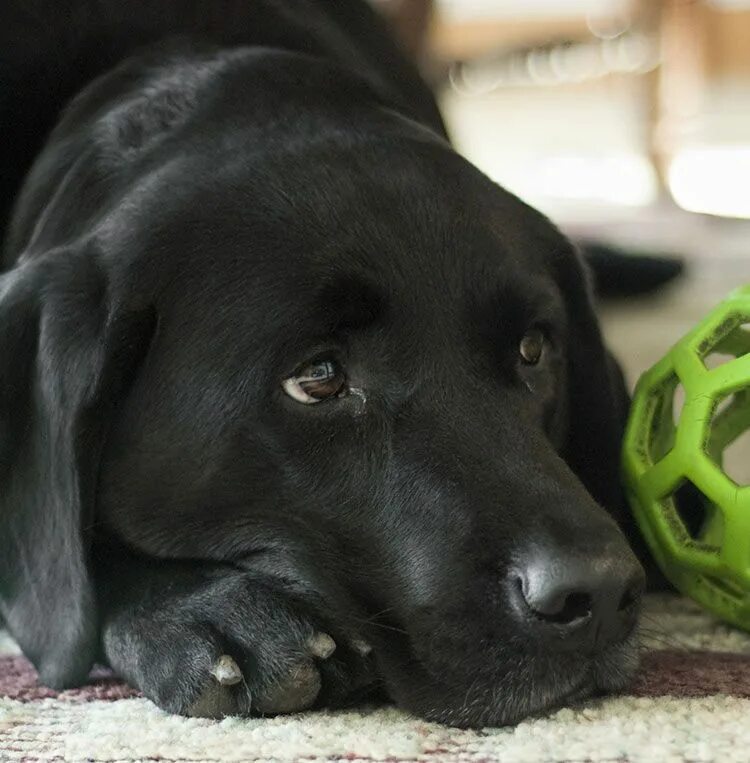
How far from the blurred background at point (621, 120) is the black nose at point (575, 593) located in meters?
1.24

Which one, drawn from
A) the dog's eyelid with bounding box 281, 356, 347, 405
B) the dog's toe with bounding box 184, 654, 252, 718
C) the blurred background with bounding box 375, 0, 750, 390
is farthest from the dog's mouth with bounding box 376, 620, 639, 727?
the blurred background with bounding box 375, 0, 750, 390

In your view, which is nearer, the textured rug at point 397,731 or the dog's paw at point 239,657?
the textured rug at point 397,731

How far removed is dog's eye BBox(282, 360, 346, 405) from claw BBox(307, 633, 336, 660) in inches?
9.9

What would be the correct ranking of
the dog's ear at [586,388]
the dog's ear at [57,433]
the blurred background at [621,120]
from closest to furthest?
1. the dog's ear at [57,433]
2. the dog's ear at [586,388]
3. the blurred background at [621,120]

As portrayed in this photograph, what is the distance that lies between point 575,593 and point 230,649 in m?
0.35

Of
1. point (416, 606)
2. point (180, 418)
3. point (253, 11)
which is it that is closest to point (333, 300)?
point (180, 418)

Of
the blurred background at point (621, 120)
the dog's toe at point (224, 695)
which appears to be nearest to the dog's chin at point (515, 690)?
the dog's toe at point (224, 695)

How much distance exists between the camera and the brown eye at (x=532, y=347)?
153 cm

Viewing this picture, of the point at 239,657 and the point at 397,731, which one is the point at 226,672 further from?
the point at 397,731

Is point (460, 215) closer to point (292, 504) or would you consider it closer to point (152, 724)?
point (292, 504)

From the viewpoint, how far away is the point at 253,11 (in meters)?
2.06

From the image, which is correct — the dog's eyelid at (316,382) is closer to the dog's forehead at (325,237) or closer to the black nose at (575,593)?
the dog's forehead at (325,237)

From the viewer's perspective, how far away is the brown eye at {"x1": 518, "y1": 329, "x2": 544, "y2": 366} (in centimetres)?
153

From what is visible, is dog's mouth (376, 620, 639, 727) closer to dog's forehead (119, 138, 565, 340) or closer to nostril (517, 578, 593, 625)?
nostril (517, 578, 593, 625)
